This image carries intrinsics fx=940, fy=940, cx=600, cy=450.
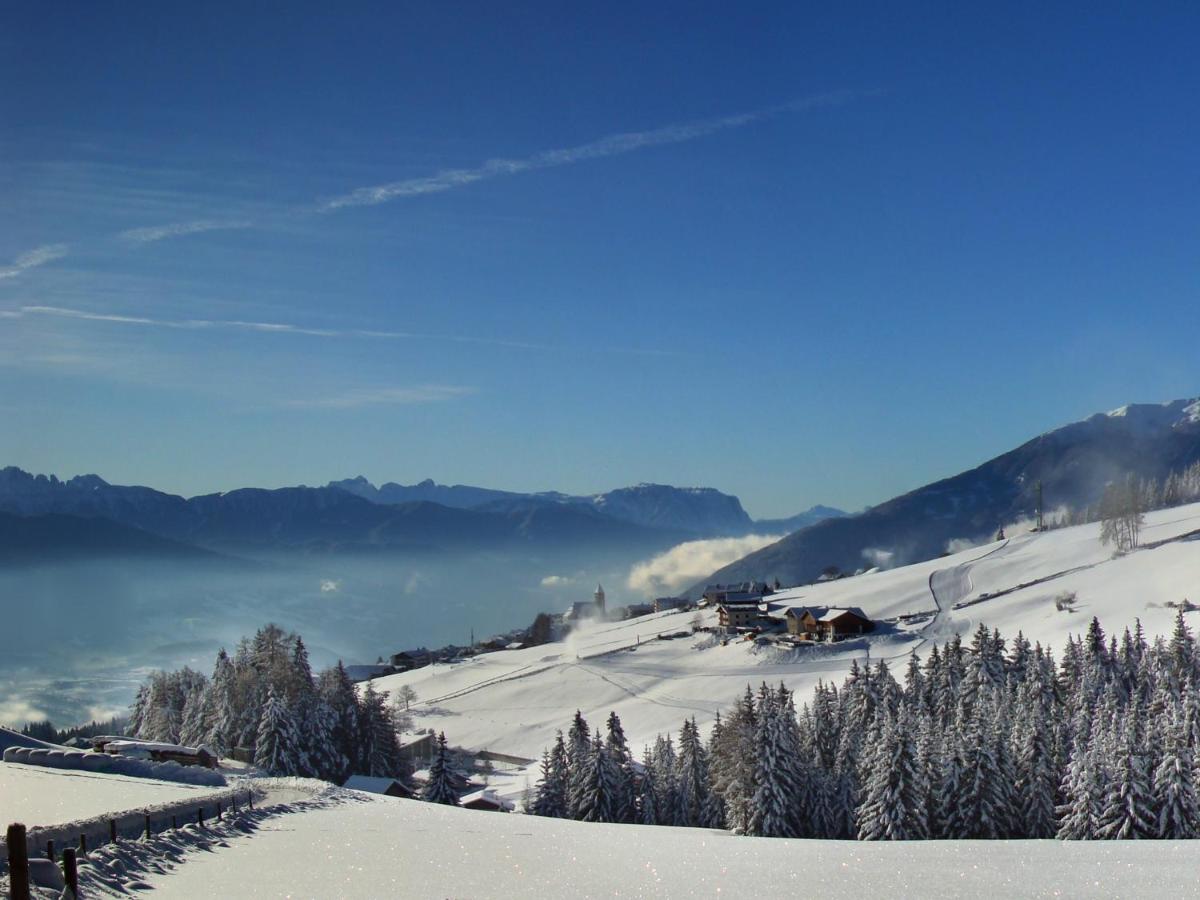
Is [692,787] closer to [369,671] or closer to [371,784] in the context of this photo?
[371,784]

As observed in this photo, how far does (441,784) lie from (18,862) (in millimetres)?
46677

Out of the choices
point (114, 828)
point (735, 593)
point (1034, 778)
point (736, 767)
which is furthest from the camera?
point (735, 593)

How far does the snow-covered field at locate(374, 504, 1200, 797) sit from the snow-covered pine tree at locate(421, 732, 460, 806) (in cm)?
1170

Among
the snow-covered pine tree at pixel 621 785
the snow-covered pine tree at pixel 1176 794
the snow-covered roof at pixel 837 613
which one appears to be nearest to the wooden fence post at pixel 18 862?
the snow-covered pine tree at pixel 1176 794

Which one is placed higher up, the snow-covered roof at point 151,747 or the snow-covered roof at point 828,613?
the snow-covered roof at point 151,747

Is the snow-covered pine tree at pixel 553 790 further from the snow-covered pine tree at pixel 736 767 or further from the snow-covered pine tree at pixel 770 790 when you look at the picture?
the snow-covered pine tree at pixel 770 790

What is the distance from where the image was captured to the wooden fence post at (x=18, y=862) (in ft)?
34.8

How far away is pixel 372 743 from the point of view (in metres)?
66.4

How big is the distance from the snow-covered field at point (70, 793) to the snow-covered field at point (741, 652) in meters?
34.4

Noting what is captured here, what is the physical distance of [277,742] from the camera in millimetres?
56938

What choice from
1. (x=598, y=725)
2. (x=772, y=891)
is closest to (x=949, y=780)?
(x=772, y=891)

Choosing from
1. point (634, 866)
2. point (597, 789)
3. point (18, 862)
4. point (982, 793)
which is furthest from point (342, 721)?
point (18, 862)

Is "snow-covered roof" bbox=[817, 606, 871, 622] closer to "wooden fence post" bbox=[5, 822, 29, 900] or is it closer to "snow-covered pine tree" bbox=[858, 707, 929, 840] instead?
"snow-covered pine tree" bbox=[858, 707, 929, 840]

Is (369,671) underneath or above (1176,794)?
underneath
